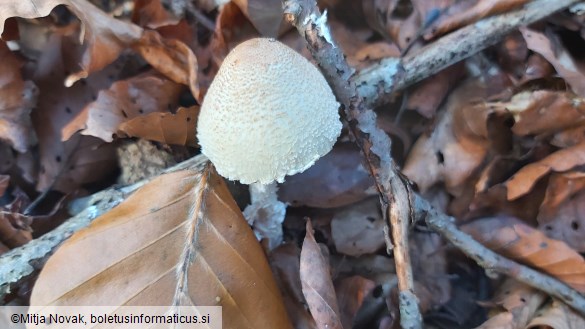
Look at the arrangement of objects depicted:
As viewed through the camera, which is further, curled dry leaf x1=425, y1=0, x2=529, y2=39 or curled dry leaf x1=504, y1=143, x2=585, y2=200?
curled dry leaf x1=425, y1=0, x2=529, y2=39

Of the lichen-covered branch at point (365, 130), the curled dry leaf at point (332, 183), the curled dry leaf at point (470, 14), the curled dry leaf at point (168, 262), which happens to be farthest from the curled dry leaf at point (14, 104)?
the curled dry leaf at point (470, 14)

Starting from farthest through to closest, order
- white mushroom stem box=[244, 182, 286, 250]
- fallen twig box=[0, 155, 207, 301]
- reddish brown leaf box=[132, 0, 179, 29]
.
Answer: reddish brown leaf box=[132, 0, 179, 29] < white mushroom stem box=[244, 182, 286, 250] < fallen twig box=[0, 155, 207, 301]

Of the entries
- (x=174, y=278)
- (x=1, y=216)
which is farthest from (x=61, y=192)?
(x=174, y=278)

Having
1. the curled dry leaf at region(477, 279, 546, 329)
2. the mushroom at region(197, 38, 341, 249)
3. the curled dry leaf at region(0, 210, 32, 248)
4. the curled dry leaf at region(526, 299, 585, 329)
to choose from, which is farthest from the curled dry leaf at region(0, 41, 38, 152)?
the curled dry leaf at region(526, 299, 585, 329)

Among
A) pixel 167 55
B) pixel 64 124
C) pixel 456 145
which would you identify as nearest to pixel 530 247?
pixel 456 145

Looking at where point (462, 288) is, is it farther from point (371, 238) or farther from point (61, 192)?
point (61, 192)

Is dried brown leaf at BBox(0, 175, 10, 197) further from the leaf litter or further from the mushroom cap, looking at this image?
the mushroom cap

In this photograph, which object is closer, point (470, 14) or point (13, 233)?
point (13, 233)

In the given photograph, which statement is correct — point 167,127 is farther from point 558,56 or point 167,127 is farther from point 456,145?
point 558,56
